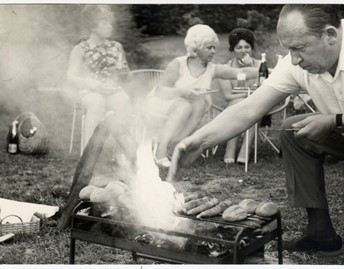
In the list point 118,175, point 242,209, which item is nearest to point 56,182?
point 118,175

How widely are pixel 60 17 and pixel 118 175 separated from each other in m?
0.80

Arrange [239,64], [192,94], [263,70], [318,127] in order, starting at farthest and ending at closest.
Answer: 1. [192,94]
2. [239,64]
3. [263,70]
4. [318,127]

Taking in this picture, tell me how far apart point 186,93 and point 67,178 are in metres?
0.79

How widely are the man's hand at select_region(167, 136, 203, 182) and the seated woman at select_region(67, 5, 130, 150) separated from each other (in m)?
0.75

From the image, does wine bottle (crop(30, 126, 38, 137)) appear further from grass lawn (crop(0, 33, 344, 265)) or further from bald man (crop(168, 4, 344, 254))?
bald man (crop(168, 4, 344, 254))

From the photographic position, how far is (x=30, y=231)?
2.15 m

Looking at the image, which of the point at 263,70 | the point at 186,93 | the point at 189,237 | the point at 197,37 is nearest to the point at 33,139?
the point at 186,93

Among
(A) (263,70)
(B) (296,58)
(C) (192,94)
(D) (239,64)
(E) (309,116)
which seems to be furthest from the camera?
(C) (192,94)

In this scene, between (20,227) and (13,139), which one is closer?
(20,227)

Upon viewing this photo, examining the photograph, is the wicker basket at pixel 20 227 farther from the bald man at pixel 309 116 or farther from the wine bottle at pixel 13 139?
the bald man at pixel 309 116

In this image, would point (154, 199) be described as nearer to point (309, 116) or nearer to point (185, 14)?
point (309, 116)

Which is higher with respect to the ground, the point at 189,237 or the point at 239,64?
the point at 239,64

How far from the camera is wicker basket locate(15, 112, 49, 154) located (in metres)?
2.47

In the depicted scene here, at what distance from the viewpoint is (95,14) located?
235cm
